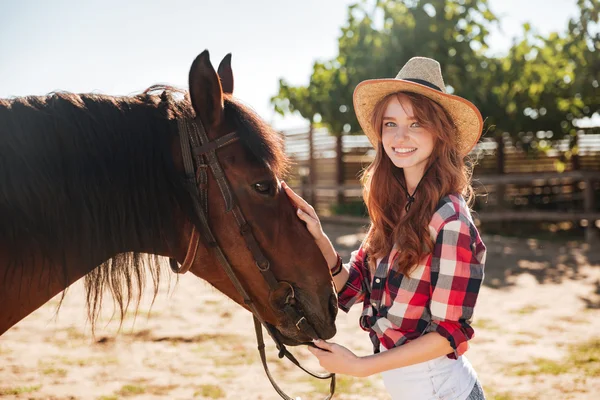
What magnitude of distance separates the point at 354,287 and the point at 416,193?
0.50 metres

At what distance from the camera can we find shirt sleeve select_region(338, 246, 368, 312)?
2.00 m

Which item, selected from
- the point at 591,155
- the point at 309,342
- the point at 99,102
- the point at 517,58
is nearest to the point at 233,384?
the point at 309,342

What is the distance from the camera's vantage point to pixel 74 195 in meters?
1.58

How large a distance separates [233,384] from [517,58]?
917 cm

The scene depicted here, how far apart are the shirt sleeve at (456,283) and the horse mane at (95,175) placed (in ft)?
2.05

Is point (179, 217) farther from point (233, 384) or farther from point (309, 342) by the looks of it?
point (233, 384)

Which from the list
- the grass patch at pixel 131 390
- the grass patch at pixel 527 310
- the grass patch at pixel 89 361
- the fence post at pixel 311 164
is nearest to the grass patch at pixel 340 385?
the grass patch at pixel 131 390

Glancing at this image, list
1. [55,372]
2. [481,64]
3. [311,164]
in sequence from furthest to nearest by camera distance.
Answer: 1. [311,164]
2. [481,64]
3. [55,372]

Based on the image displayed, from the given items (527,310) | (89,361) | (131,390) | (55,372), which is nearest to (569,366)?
(527,310)

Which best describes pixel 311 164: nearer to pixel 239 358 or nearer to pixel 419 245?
pixel 239 358

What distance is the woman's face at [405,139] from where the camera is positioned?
1.71 meters

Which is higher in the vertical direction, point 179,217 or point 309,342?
point 179,217

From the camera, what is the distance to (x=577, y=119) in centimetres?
1020

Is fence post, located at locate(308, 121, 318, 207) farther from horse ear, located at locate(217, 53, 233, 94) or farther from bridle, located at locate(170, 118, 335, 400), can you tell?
bridle, located at locate(170, 118, 335, 400)
